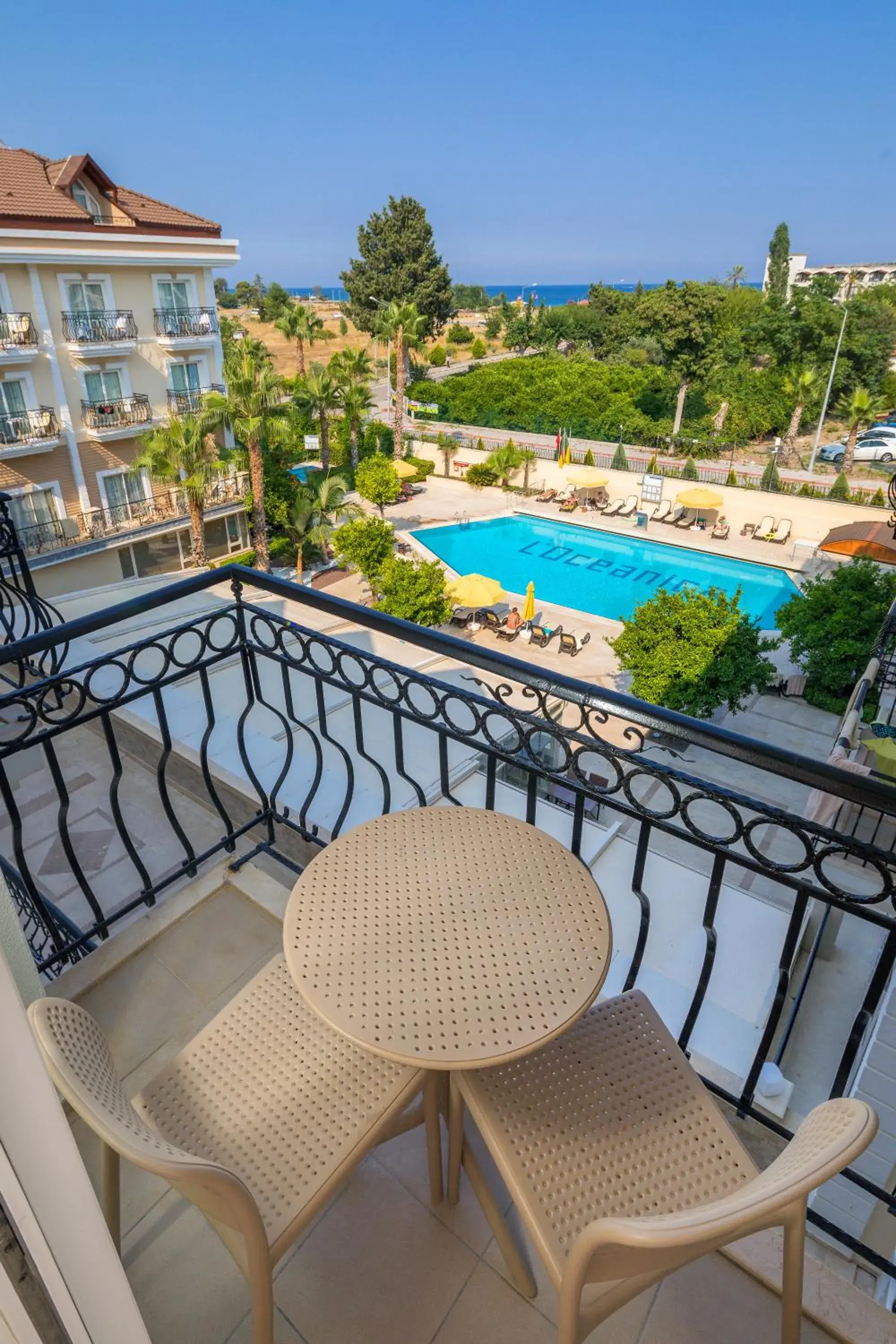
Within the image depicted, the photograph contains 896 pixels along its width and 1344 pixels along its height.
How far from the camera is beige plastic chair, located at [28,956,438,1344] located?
4.06 ft

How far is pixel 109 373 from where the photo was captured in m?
18.4

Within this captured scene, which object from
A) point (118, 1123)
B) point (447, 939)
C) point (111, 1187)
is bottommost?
point (111, 1187)

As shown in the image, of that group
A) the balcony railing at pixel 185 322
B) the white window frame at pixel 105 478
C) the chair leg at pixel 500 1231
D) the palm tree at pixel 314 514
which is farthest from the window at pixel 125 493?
the chair leg at pixel 500 1231

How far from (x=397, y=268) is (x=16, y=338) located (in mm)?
31091

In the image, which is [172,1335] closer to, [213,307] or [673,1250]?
[673,1250]

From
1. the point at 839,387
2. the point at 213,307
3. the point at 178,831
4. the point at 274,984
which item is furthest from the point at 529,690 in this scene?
the point at 839,387

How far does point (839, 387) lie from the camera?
33812mm

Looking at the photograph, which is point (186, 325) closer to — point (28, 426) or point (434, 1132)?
point (28, 426)

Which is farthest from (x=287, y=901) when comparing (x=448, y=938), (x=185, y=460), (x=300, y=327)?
(x=300, y=327)

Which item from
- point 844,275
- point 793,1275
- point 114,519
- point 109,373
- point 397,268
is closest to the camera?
point 793,1275

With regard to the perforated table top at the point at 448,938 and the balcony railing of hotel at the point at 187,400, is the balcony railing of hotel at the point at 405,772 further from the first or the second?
the balcony railing of hotel at the point at 187,400

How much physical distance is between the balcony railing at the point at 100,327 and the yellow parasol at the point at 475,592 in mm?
10237

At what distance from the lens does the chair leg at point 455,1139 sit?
5.79 ft

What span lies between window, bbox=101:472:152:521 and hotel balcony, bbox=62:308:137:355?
3.05m
